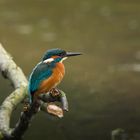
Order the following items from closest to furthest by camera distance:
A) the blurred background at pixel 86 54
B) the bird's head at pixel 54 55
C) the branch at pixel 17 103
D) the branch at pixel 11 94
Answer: the branch at pixel 17 103
the bird's head at pixel 54 55
the branch at pixel 11 94
the blurred background at pixel 86 54

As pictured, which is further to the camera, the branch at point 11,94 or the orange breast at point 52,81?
the branch at point 11,94

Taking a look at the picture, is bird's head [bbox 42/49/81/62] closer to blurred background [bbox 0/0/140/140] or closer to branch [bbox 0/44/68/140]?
branch [bbox 0/44/68/140]

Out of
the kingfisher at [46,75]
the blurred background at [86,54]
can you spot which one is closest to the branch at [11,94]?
the kingfisher at [46,75]

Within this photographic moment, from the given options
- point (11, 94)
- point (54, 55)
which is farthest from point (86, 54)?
point (54, 55)

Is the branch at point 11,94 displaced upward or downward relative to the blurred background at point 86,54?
downward

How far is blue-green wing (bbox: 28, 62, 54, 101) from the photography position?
13.8 ft

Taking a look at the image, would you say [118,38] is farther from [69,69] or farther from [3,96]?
[3,96]

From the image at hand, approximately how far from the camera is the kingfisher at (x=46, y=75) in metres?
4.21

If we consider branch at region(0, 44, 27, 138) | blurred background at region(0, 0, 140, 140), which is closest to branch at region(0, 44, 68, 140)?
branch at region(0, 44, 27, 138)

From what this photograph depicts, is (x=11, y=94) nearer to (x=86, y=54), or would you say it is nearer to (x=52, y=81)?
(x=52, y=81)

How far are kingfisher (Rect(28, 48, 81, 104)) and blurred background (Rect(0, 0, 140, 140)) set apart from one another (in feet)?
10.9

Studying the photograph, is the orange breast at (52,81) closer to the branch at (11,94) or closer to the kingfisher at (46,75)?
the kingfisher at (46,75)

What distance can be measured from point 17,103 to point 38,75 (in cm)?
130

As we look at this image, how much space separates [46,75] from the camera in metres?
4.25
